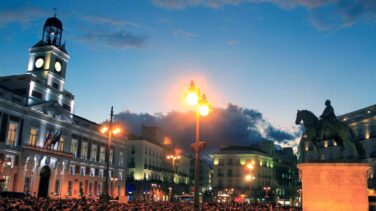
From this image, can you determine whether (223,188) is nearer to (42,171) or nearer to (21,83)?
(42,171)

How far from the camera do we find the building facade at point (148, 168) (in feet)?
292

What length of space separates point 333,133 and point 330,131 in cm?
18

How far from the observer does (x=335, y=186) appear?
1981 cm

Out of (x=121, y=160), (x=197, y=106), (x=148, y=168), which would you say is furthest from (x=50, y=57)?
(x=197, y=106)

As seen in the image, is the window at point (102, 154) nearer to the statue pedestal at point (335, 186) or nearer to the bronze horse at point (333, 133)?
the bronze horse at point (333, 133)

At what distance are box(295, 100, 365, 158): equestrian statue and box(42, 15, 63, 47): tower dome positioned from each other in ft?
185

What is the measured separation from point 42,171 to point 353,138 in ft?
165

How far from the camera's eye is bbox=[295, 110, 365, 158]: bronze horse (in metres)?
20.5

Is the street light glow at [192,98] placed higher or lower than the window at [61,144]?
lower

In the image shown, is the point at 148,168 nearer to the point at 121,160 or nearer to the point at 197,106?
the point at 121,160

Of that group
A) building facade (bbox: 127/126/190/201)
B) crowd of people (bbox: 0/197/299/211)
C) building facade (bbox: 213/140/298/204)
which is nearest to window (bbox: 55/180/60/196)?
building facade (bbox: 127/126/190/201)

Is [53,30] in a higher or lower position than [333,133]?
higher

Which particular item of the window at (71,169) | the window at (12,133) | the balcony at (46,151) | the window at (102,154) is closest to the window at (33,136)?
the balcony at (46,151)

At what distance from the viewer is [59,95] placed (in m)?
66.6
